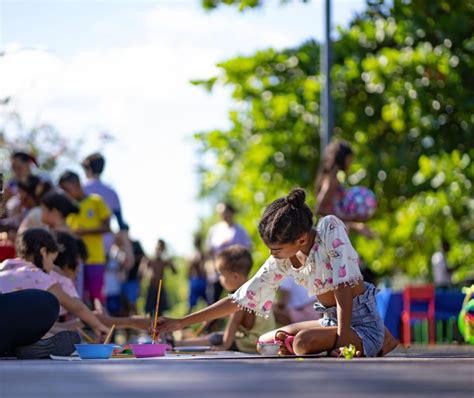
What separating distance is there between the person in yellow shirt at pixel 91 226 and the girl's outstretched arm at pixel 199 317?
3.84 metres

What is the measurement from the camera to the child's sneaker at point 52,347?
28.0 ft

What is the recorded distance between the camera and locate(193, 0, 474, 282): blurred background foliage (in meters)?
17.1

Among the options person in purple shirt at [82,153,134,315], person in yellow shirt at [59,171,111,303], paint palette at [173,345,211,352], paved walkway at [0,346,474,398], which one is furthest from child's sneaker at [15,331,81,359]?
person in purple shirt at [82,153,134,315]

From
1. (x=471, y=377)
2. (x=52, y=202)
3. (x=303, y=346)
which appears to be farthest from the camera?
(x=52, y=202)

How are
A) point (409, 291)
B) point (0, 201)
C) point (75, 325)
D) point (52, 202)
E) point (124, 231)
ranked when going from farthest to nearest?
point (409, 291) < point (124, 231) < point (52, 202) < point (75, 325) < point (0, 201)

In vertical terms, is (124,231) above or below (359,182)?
below

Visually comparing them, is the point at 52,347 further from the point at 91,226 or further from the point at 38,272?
the point at 91,226

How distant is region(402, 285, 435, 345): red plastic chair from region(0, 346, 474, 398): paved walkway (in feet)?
29.9

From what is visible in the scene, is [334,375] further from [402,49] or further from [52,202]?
[402,49]

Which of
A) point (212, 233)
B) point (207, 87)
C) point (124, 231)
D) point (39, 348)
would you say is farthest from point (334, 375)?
point (207, 87)

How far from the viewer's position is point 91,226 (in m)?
13.1

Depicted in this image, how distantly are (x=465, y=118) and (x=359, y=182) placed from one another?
2.15m

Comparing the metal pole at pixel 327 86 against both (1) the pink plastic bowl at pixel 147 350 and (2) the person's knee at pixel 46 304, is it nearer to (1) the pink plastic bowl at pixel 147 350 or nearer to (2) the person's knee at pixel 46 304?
(1) the pink plastic bowl at pixel 147 350

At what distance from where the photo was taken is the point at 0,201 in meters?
8.91
